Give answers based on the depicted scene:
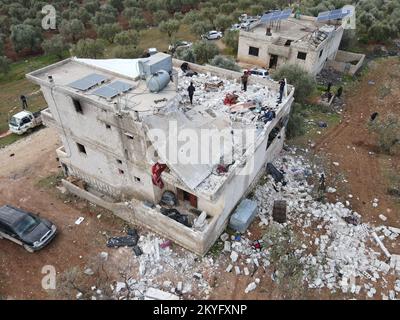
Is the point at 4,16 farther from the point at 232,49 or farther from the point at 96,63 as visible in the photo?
the point at 96,63

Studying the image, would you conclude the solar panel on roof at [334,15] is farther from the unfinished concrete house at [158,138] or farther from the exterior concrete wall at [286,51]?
the unfinished concrete house at [158,138]

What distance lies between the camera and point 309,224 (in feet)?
59.5

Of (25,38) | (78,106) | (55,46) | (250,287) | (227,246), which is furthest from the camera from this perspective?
(25,38)

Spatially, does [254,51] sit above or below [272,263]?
above

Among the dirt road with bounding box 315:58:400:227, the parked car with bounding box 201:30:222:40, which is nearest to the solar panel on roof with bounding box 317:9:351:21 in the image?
the dirt road with bounding box 315:58:400:227

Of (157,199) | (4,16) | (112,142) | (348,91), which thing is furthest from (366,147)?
(4,16)

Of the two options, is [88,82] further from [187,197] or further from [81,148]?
[187,197]

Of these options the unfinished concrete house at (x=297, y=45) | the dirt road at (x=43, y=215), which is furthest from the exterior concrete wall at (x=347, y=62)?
the dirt road at (x=43, y=215)

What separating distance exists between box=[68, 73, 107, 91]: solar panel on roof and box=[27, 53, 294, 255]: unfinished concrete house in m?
0.05

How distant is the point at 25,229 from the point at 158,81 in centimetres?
1010

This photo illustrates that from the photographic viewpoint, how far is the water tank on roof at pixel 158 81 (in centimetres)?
1580

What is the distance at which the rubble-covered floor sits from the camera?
15242 mm

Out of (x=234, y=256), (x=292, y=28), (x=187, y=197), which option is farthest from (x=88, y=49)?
(x=234, y=256)

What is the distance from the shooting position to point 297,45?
30.7 m
